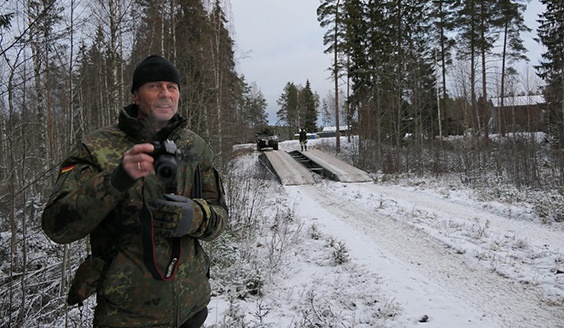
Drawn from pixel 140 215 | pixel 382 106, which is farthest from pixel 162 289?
pixel 382 106

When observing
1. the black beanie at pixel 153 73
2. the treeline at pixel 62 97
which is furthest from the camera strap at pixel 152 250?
the treeline at pixel 62 97

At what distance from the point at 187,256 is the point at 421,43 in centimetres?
2784

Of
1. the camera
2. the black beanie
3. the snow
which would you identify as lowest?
the snow

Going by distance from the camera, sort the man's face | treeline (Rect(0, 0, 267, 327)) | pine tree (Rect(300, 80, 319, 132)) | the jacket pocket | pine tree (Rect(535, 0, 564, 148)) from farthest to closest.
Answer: pine tree (Rect(300, 80, 319, 132)), pine tree (Rect(535, 0, 564, 148)), treeline (Rect(0, 0, 267, 327)), the man's face, the jacket pocket

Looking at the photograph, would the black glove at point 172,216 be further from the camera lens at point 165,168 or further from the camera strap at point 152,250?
the camera lens at point 165,168

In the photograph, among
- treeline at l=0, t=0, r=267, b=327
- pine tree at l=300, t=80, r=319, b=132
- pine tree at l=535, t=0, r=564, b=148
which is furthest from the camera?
pine tree at l=300, t=80, r=319, b=132

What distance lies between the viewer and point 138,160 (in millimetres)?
1102

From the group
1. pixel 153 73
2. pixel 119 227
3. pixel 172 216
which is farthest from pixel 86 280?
pixel 153 73

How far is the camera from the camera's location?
1.10 meters

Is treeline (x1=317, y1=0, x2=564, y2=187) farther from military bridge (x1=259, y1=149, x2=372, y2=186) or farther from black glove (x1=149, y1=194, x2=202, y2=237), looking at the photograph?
black glove (x1=149, y1=194, x2=202, y2=237)

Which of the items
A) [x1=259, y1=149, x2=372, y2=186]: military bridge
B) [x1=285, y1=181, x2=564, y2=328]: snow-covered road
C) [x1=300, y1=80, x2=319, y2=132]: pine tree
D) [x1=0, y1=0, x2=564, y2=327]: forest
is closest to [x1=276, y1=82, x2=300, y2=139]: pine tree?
[x1=300, y1=80, x2=319, y2=132]: pine tree

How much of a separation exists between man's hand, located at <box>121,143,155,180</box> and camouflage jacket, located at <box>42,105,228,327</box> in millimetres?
78

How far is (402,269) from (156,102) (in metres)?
4.39

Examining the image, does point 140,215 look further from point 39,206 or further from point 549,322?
point 39,206
